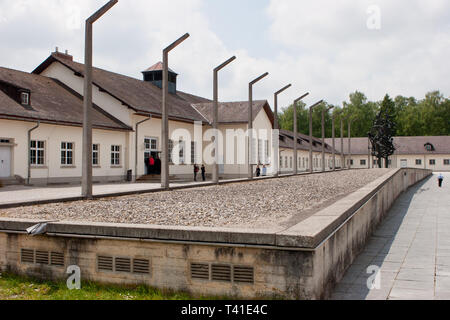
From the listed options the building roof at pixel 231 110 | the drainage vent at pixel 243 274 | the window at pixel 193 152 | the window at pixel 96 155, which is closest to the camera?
the drainage vent at pixel 243 274

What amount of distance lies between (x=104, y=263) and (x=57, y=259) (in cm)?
77

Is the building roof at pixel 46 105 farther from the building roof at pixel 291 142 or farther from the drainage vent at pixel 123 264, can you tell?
the building roof at pixel 291 142

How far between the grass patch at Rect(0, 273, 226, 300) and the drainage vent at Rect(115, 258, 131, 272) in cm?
22

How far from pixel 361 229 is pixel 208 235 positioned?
177 inches

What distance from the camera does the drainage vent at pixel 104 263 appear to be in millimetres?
6155

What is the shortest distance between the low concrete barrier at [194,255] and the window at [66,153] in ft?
75.1

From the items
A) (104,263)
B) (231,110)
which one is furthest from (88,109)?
(231,110)

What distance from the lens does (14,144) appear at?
2523 centimetres

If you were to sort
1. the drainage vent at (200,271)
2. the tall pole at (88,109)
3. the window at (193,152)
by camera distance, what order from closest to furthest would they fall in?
the drainage vent at (200,271)
the tall pole at (88,109)
the window at (193,152)

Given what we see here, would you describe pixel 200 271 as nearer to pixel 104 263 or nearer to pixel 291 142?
pixel 104 263

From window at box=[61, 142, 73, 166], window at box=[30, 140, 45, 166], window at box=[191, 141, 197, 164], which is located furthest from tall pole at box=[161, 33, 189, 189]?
window at box=[191, 141, 197, 164]

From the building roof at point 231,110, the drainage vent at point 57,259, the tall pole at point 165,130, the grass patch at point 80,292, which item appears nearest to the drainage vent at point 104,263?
the grass patch at point 80,292

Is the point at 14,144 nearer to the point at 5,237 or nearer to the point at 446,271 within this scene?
the point at 5,237
